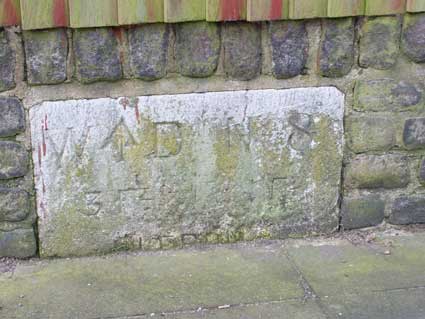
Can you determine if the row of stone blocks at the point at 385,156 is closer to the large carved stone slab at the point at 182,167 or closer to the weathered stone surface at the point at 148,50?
the large carved stone slab at the point at 182,167

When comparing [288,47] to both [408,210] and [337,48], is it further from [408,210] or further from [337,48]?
[408,210]

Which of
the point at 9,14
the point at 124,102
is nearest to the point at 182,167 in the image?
the point at 124,102

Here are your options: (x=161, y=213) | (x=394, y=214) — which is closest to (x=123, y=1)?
(x=161, y=213)

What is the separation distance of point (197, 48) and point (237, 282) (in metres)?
1.01

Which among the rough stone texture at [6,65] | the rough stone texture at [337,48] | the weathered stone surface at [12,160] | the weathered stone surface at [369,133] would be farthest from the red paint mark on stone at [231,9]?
the weathered stone surface at [12,160]

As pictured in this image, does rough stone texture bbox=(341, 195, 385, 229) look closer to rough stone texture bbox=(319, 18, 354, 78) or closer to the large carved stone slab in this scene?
the large carved stone slab

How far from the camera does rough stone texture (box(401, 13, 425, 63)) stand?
2.92m

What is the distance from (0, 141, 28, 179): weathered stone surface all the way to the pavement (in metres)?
0.43

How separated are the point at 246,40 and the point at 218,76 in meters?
0.20

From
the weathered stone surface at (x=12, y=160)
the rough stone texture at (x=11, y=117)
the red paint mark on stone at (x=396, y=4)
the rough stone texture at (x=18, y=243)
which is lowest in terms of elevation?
the rough stone texture at (x=18, y=243)

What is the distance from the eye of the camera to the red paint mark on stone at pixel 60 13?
8.54 feet

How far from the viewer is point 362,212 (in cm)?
316

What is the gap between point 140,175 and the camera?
2906 mm

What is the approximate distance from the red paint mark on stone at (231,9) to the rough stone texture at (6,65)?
891 mm
